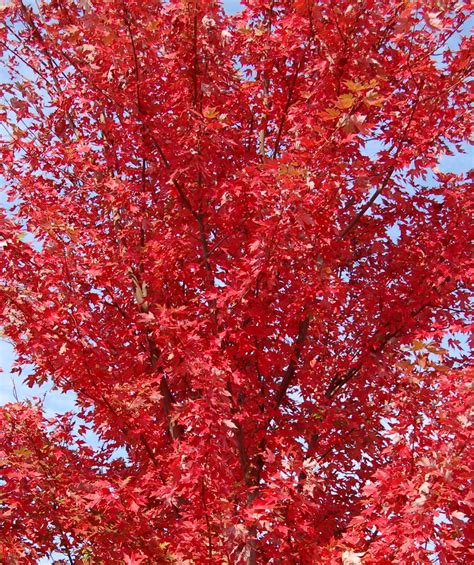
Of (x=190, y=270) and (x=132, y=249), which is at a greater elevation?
(x=132, y=249)

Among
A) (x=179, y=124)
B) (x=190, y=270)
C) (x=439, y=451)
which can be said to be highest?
(x=179, y=124)

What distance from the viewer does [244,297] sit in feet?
19.6

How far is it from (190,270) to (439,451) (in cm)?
323

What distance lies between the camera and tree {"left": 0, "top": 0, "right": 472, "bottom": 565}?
504cm

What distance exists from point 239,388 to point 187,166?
85.8 inches

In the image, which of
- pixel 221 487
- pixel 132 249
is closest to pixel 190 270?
pixel 132 249

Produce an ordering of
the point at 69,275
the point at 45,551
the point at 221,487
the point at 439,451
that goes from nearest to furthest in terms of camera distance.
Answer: the point at 439,451, the point at 221,487, the point at 69,275, the point at 45,551

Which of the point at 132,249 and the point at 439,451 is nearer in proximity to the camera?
the point at 439,451

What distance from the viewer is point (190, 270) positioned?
21.8ft

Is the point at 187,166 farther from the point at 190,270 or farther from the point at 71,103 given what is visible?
the point at 71,103

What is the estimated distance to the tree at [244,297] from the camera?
5039 mm

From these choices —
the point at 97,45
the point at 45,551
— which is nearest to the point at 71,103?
the point at 97,45

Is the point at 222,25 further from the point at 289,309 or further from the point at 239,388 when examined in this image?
the point at 239,388

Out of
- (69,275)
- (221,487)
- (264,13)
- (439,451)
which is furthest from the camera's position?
(264,13)
